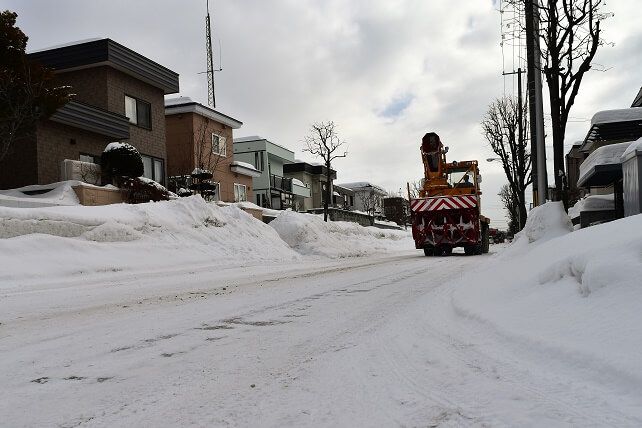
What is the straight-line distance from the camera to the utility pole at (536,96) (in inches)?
539

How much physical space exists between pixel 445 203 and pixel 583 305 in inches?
615

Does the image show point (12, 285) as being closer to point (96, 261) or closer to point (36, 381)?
point (96, 261)

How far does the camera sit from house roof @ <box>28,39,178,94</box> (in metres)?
22.2

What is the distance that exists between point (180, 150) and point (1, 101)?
14.5m

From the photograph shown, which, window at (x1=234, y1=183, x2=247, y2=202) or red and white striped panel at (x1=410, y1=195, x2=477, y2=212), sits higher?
window at (x1=234, y1=183, x2=247, y2=202)

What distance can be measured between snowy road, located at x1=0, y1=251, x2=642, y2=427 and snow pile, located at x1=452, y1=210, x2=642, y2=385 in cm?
13

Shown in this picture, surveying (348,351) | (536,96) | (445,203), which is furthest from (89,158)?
(348,351)

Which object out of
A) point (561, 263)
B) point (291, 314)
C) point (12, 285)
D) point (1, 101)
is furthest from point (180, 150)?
point (561, 263)

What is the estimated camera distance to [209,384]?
333 centimetres

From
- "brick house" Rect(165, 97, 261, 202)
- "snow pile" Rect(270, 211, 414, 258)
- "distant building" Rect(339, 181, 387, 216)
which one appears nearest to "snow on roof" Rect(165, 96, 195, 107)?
"brick house" Rect(165, 97, 261, 202)

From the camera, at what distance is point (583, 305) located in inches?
151

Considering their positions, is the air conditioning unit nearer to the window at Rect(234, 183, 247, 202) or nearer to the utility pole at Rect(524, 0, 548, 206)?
the window at Rect(234, 183, 247, 202)

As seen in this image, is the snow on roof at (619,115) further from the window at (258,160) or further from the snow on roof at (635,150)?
Result: the window at (258,160)

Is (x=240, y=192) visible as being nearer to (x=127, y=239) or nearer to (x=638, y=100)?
(x=127, y=239)
